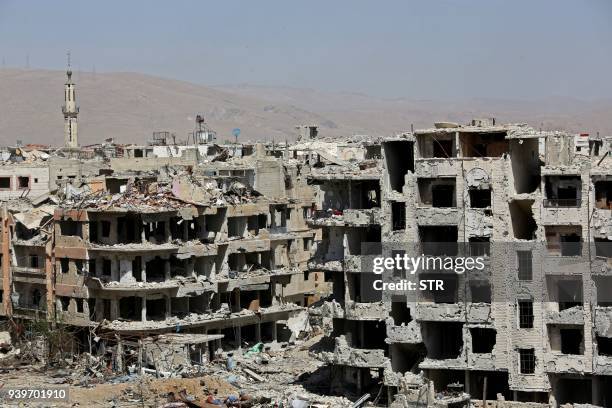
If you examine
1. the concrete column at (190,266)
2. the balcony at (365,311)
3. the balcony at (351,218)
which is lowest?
the balcony at (365,311)

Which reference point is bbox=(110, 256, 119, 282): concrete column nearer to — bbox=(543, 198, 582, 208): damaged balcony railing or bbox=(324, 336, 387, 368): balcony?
bbox=(324, 336, 387, 368): balcony

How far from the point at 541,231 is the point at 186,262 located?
1765 cm

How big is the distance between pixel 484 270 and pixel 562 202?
3468mm

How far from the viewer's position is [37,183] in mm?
73312

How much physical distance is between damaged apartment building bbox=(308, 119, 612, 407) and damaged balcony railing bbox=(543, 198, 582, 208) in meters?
0.04

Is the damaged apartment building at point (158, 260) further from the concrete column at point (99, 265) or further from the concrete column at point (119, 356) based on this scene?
the concrete column at point (119, 356)

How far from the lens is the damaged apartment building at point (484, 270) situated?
47906 mm

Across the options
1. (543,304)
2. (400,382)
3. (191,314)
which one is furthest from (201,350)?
(543,304)

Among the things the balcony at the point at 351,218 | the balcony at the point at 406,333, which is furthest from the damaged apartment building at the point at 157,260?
the balcony at the point at 406,333

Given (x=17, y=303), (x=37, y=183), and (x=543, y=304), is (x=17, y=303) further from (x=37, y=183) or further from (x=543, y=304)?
(x=543, y=304)

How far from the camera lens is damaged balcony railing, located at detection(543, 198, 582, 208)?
4785 cm

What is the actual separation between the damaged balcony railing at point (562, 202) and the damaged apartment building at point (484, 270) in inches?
1.6

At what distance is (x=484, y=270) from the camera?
4903cm

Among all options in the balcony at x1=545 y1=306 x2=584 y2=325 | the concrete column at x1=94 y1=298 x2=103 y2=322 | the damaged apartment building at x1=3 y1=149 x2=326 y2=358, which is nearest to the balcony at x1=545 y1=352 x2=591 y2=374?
the balcony at x1=545 y1=306 x2=584 y2=325
